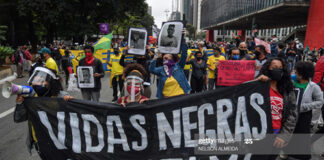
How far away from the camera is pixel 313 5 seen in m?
20.5

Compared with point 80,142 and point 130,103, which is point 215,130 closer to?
point 130,103

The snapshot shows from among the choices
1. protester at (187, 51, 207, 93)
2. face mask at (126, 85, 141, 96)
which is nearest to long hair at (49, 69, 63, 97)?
face mask at (126, 85, 141, 96)

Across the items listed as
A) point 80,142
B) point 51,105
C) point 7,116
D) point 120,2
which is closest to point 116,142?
point 80,142

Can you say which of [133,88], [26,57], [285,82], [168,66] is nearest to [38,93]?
[133,88]

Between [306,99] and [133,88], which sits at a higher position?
[133,88]

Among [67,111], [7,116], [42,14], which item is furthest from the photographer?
[42,14]

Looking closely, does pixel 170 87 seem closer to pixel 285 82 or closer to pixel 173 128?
pixel 173 128

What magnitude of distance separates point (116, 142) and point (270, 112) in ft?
6.44

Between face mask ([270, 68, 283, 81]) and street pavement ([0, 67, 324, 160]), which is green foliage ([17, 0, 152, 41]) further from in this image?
face mask ([270, 68, 283, 81])

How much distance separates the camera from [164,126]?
2957 millimetres

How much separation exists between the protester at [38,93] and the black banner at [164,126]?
14 centimetres

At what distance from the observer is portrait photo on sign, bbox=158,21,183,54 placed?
15.0 feet

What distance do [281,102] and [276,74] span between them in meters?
0.36

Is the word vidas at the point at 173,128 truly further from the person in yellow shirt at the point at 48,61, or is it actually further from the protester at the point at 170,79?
the person in yellow shirt at the point at 48,61
